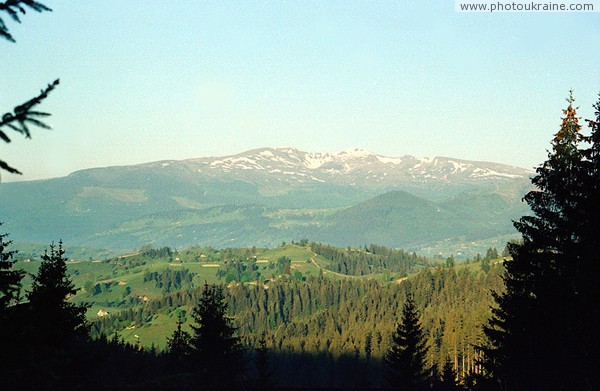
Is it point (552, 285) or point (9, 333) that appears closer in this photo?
point (9, 333)

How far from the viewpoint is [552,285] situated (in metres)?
31.2

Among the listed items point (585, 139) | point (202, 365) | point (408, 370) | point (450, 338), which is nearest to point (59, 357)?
point (585, 139)

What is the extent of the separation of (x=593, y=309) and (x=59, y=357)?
947 inches

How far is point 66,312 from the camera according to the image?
35281mm

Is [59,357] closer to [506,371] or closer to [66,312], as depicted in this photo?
[66,312]

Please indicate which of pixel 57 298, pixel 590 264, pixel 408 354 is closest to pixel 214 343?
pixel 57 298

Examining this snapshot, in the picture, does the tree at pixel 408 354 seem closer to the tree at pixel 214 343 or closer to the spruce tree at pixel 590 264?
the tree at pixel 214 343

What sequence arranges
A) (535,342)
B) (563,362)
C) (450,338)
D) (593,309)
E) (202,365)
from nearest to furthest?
(593,309), (563,362), (535,342), (202,365), (450,338)

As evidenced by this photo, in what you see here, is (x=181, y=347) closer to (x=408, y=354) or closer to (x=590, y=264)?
(x=408, y=354)

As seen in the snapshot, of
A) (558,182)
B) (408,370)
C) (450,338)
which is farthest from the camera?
(450,338)

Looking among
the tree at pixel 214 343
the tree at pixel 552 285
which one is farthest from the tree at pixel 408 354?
the tree at pixel 552 285

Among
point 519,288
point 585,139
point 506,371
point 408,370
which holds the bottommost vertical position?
point 408,370

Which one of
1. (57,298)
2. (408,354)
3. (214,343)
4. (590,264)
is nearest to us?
(590,264)

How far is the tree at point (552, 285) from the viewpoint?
1139 inches
